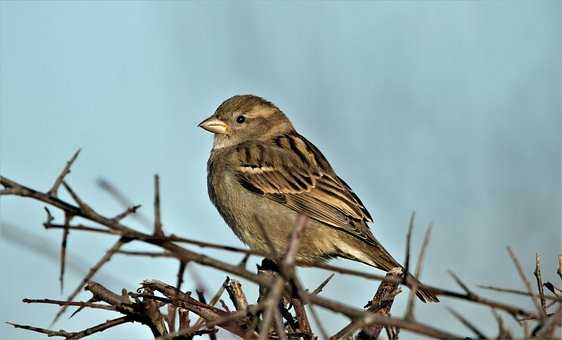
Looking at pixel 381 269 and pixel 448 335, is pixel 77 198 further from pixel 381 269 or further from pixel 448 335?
pixel 381 269

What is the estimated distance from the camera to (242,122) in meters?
5.52

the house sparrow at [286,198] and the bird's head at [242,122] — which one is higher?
the bird's head at [242,122]

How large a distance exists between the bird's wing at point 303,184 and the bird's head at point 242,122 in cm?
26

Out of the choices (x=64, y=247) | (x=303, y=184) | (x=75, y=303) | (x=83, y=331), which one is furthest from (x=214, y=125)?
(x=64, y=247)

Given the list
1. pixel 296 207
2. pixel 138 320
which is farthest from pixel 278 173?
pixel 138 320

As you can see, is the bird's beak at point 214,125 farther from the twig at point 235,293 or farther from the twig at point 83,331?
the twig at point 83,331

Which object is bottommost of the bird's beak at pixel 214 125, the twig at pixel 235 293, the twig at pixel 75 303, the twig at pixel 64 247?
the twig at pixel 64 247

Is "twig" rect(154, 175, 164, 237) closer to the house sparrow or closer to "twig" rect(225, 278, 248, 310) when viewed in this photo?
"twig" rect(225, 278, 248, 310)

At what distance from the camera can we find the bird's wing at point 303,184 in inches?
183

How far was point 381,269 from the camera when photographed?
175 inches

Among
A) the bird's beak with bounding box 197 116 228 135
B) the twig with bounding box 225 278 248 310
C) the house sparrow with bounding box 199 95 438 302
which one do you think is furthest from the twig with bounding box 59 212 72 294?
the bird's beak with bounding box 197 116 228 135

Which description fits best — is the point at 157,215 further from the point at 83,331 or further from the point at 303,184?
the point at 303,184

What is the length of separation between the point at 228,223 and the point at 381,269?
927 mm

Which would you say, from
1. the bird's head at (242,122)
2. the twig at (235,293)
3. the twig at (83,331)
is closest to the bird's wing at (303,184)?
the bird's head at (242,122)
